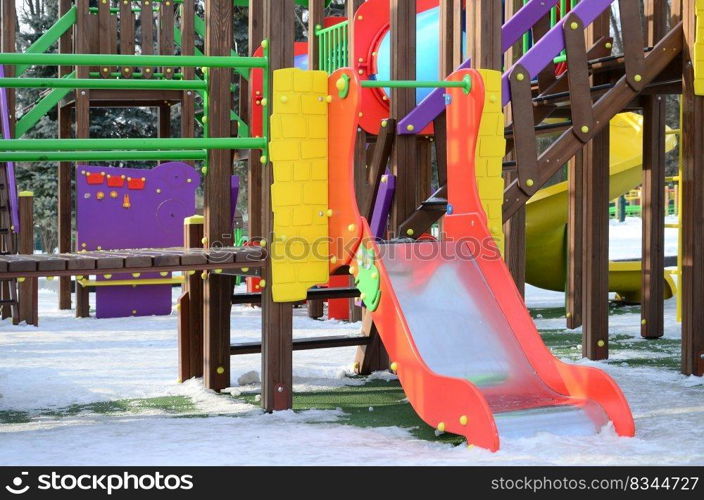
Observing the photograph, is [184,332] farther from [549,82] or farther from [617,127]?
[617,127]

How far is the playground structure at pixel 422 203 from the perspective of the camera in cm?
473

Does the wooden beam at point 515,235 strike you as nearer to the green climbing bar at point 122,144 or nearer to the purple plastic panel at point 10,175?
the green climbing bar at point 122,144

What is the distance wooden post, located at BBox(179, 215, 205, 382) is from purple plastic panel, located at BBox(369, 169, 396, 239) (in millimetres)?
1119

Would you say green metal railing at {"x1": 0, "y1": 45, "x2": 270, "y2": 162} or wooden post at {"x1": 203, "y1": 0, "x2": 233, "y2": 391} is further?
wooden post at {"x1": 203, "y1": 0, "x2": 233, "y2": 391}

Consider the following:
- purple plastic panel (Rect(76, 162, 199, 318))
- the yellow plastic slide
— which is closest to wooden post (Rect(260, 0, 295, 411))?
purple plastic panel (Rect(76, 162, 199, 318))

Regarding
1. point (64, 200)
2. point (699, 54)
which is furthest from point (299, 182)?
point (64, 200)

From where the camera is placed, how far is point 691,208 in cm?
640

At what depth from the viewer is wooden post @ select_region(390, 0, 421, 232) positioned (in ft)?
20.7

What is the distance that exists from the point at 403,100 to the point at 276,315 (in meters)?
1.91

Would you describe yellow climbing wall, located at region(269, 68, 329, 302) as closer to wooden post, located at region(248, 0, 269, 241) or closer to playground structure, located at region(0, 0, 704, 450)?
playground structure, located at region(0, 0, 704, 450)

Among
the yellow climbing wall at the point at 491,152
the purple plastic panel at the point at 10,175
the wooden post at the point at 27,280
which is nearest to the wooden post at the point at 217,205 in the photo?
the yellow climbing wall at the point at 491,152

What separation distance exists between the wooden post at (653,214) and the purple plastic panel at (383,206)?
262cm

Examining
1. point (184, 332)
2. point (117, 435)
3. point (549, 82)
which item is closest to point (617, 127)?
point (549, 82)

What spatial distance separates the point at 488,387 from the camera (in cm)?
476
